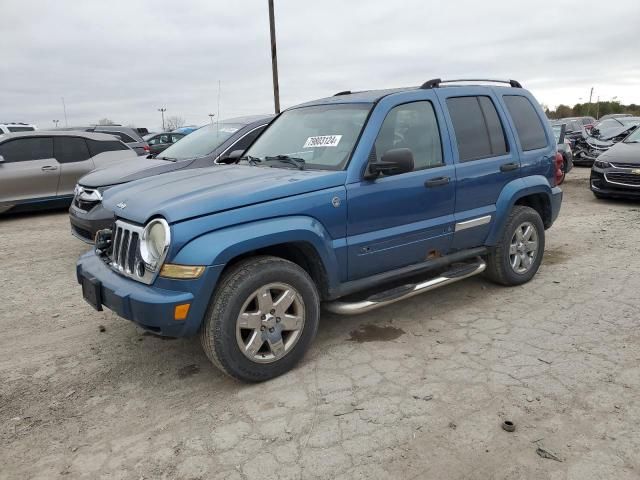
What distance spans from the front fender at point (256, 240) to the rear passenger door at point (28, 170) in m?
7.41

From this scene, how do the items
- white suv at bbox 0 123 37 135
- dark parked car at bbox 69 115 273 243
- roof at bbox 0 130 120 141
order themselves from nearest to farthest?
1. dark parked car at bbox 69 115 273 243
2. roof at bbox 0 130 120 141
3. white suv at bbox 0 123 37 135

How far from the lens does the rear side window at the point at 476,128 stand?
14.3 ft

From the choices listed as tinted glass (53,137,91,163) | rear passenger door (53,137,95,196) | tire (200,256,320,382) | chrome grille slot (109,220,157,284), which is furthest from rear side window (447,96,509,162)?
tinted glass (53,137,91,163)

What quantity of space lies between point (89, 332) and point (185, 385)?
1.34 metres

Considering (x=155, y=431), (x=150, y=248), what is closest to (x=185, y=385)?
(x=155, y=431)

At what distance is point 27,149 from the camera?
30.0 feet

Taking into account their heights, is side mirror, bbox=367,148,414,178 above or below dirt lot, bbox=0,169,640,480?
above

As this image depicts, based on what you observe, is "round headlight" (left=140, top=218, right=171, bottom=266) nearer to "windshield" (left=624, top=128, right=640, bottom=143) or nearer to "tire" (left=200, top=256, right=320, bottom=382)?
"tire" (left=200, top=256, right=320, bottom=382)

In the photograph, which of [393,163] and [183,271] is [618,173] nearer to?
[393,163]

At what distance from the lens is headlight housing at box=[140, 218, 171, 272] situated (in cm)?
303

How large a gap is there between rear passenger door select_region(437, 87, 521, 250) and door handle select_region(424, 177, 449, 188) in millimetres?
173

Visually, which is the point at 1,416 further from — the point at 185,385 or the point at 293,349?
the point at 293,349

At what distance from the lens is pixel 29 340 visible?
4.16 m

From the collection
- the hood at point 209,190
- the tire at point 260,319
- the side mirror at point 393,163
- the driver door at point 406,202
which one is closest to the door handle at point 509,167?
the driver door at point 406,202
